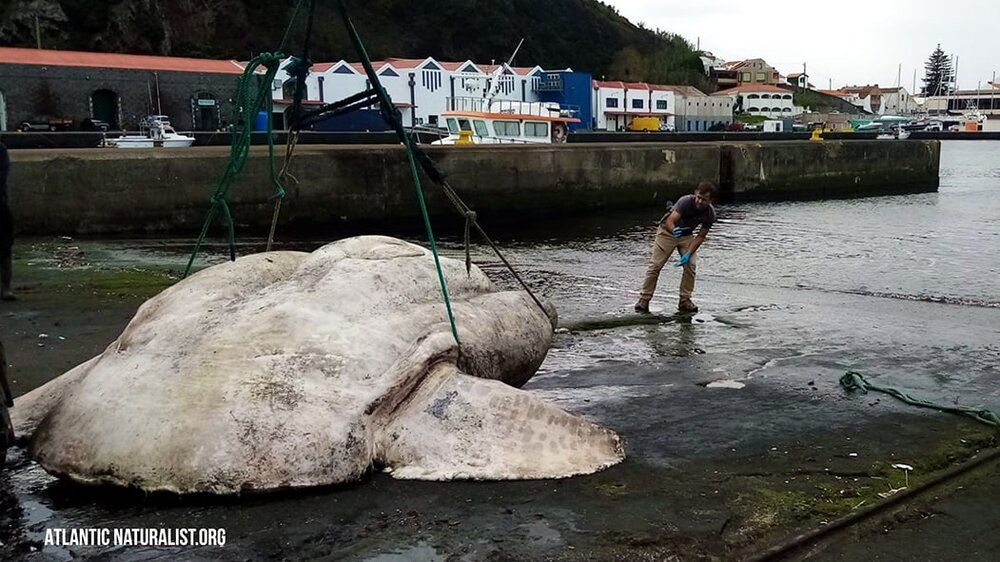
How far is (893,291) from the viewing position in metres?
13.2

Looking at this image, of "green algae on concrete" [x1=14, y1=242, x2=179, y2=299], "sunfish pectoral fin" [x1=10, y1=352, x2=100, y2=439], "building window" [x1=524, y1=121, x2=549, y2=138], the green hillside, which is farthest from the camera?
the green hillside

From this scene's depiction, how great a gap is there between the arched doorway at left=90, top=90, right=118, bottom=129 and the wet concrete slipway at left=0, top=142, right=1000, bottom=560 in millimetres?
37650

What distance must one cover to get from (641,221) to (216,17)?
6548 cm

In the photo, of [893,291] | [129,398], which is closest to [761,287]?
[893,291]

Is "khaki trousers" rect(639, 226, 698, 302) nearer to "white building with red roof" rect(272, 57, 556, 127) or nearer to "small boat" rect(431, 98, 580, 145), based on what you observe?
"small boat" rect(431, 98, 580, 145)

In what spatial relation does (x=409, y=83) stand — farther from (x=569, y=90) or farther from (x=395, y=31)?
(x=395, y=31)

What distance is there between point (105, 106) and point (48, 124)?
18.1 feet

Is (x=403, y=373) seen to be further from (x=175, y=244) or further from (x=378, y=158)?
(x=378, y=158)

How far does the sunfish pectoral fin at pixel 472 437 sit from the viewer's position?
449 centimetres

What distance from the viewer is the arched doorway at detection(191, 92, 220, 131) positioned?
50.4 metres

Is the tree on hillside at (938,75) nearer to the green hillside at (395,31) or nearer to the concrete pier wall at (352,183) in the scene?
the green hillside at (395,31)

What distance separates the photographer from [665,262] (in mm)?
10508

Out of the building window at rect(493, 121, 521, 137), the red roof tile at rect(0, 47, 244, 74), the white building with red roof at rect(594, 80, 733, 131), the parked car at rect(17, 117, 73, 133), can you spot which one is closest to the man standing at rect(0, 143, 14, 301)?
the building window at rect(493, 121, 521, 137)

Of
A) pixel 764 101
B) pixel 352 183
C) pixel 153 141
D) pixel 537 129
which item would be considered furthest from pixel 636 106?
pixel 352 183
